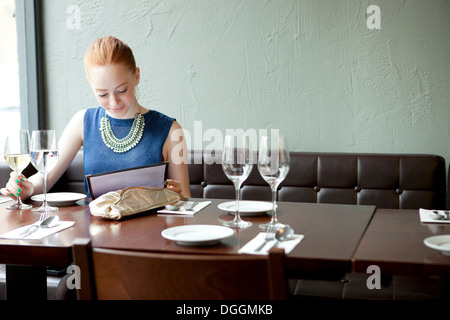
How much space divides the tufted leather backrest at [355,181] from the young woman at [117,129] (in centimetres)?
51

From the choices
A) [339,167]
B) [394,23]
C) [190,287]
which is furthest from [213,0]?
[190,287]

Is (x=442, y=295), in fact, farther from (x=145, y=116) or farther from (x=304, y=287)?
(x=145, y=116)

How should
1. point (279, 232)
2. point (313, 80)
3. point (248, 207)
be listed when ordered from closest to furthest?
point (279, 232)
point (248, 207)
point (313, 80)

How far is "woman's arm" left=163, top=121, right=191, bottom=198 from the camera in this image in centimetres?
216

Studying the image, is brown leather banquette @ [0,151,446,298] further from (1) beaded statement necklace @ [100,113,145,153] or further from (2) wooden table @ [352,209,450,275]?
(2) wooden table @ [352,209,450,275]

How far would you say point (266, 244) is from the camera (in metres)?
1.23

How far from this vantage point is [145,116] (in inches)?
87.3

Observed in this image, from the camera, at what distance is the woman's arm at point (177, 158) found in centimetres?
216

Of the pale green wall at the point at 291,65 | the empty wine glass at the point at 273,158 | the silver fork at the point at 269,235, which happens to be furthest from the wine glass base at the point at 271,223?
the pale green wall at the point at 291,65

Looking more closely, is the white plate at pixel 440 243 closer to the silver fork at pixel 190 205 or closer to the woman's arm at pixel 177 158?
the silver fork at pixel 190 205

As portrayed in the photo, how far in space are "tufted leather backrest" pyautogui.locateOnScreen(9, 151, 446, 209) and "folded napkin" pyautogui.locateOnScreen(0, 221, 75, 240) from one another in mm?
1301

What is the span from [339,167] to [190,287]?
1753mm

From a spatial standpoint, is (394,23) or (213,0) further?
(213,0)

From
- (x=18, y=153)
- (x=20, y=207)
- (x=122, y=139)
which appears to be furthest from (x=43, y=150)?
(x=122, y=139)
